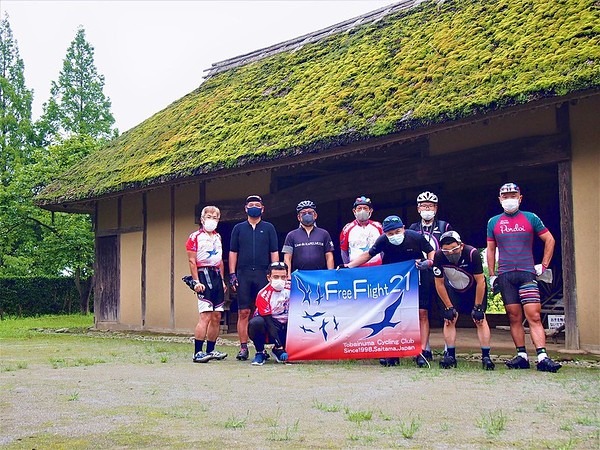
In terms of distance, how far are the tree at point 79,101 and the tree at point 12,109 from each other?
1.02 meters

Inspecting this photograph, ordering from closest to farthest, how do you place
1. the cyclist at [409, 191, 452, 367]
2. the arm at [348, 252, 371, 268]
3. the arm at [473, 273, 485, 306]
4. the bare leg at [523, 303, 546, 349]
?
the bare leg at [523, 303, 546, 349] → the arm at [473, 273, 485, 306] → the cyclist at [409, 191, 452, 367] → the arm at [348, 252, 371, 268]

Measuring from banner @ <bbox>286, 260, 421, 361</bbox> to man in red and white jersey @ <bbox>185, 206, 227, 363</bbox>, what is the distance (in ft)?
2.79

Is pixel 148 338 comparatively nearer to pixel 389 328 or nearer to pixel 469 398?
pixel 389 328

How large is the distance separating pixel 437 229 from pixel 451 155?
2274 mm

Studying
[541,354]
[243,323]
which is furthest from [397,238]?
[243,323]

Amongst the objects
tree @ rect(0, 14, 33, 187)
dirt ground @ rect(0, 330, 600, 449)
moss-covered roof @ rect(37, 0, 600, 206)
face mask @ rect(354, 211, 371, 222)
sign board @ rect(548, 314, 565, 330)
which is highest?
tree @ rect(0, 14, 33, 187)

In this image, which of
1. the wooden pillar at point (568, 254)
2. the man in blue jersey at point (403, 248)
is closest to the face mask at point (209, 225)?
the man in blue jersey at point (403, 248)

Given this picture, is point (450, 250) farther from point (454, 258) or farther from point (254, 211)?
point (254, 211)

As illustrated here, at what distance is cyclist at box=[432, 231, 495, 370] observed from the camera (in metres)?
6.50

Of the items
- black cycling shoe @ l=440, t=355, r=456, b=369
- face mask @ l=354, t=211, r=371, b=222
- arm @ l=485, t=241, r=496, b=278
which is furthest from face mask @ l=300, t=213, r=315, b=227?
black cycling shoe @ l=440, t=355, r=456, b=369

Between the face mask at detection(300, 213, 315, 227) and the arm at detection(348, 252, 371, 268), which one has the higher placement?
the face mask at detection(300, 213, 315, 227)

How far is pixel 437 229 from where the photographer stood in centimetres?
705

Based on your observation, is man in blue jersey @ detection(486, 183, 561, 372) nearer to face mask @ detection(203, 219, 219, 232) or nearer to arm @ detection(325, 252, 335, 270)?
arm @ detection(325, 252, 335, 270)

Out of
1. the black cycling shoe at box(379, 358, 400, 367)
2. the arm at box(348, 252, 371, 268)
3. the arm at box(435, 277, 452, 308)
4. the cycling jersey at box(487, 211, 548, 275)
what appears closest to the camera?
the cycling jersey at box(487, 211, 548, 275)
